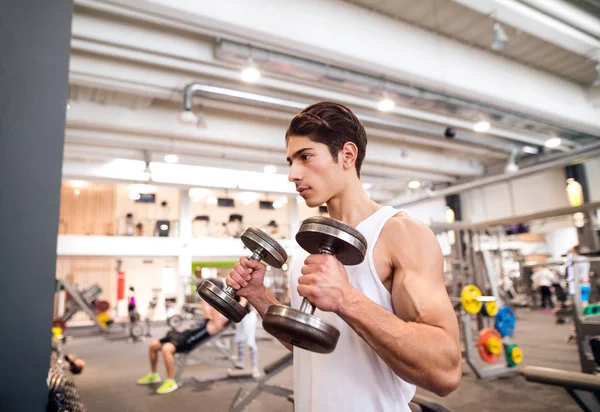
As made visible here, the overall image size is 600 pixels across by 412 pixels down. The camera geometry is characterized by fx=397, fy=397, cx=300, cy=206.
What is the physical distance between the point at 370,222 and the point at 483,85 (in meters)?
4.17

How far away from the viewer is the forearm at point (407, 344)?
0.68 m

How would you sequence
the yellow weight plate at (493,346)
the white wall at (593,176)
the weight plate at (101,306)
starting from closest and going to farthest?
the yellow weight plate at (493,346), the white wall at (593,176), the weight plate at (101,306)

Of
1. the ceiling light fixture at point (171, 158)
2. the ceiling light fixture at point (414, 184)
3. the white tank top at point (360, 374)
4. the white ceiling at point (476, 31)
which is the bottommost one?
the white tank top at point (360, 374)

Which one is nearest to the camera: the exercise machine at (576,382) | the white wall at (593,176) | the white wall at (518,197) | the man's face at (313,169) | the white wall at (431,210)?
the man's face at (313,169)

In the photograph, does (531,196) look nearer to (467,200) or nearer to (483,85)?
(467,200)

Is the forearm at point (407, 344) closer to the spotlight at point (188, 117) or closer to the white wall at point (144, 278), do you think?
the spotlight at point (188, 117)

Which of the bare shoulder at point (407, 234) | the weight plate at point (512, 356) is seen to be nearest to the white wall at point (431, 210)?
the weight plate at point (512, 356)

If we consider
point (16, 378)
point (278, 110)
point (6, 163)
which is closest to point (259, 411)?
point (16, 378)

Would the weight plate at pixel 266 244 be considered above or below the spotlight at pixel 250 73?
below

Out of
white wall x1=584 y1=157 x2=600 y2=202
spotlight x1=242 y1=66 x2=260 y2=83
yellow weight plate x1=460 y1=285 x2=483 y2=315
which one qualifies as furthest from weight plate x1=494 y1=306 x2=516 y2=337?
white wall x1=584 y1=157 x2=600 y2=202

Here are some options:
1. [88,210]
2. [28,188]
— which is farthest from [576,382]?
[88,210]

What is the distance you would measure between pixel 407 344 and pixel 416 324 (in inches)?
1.9

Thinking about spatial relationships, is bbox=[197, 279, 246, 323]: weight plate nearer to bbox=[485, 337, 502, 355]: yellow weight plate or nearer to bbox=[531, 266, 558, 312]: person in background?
bbox=[485, 337, 502, 355]: yellow weight plate

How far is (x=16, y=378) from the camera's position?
A: 0.99 metres
